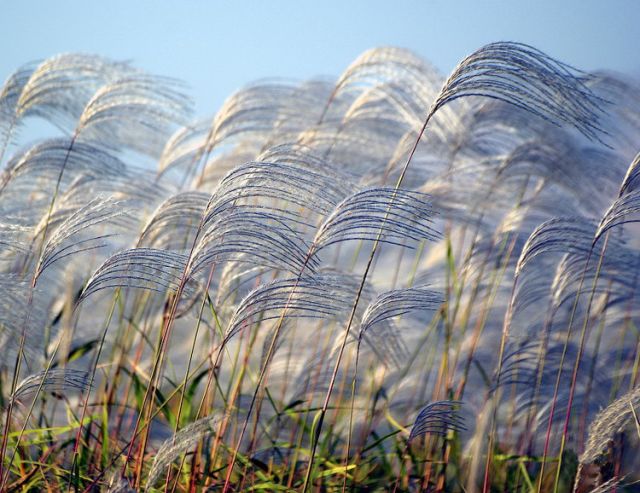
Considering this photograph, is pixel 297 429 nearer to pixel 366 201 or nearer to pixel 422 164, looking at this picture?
pixel 422 164

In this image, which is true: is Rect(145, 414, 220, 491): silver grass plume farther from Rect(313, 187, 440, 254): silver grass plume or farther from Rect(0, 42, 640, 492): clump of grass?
Rect(313, 187, 440, 254): silver grass plume

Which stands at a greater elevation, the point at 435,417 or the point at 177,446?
the point at 435,417

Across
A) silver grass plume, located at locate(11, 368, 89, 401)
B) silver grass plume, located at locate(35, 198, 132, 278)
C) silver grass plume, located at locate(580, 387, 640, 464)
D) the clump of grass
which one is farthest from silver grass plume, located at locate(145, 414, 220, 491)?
silver grass plume, located at locate(580, 387, 640, 464)

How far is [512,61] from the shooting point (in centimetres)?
146

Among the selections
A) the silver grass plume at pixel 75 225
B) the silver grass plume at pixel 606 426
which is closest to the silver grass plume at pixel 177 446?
the silver grass plume at pixel 75 225

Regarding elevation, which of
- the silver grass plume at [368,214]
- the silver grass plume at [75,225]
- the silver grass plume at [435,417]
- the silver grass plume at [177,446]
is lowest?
the silver grass plume at [177,446]

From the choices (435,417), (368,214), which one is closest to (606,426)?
(435,417)

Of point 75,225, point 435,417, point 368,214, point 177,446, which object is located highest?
point 368,214

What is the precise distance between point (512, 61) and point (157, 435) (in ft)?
6.92

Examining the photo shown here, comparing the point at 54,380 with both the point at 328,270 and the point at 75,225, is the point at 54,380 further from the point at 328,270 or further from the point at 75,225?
the point at 328,270

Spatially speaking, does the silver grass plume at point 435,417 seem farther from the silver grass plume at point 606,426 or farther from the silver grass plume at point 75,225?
the silver grass plume at point 75,225

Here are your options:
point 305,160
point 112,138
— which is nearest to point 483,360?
point 305,160

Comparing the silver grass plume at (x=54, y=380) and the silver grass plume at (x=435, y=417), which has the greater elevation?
the silver grass plume at (x=435, y=417)

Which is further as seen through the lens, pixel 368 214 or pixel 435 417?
pixel 435 417
